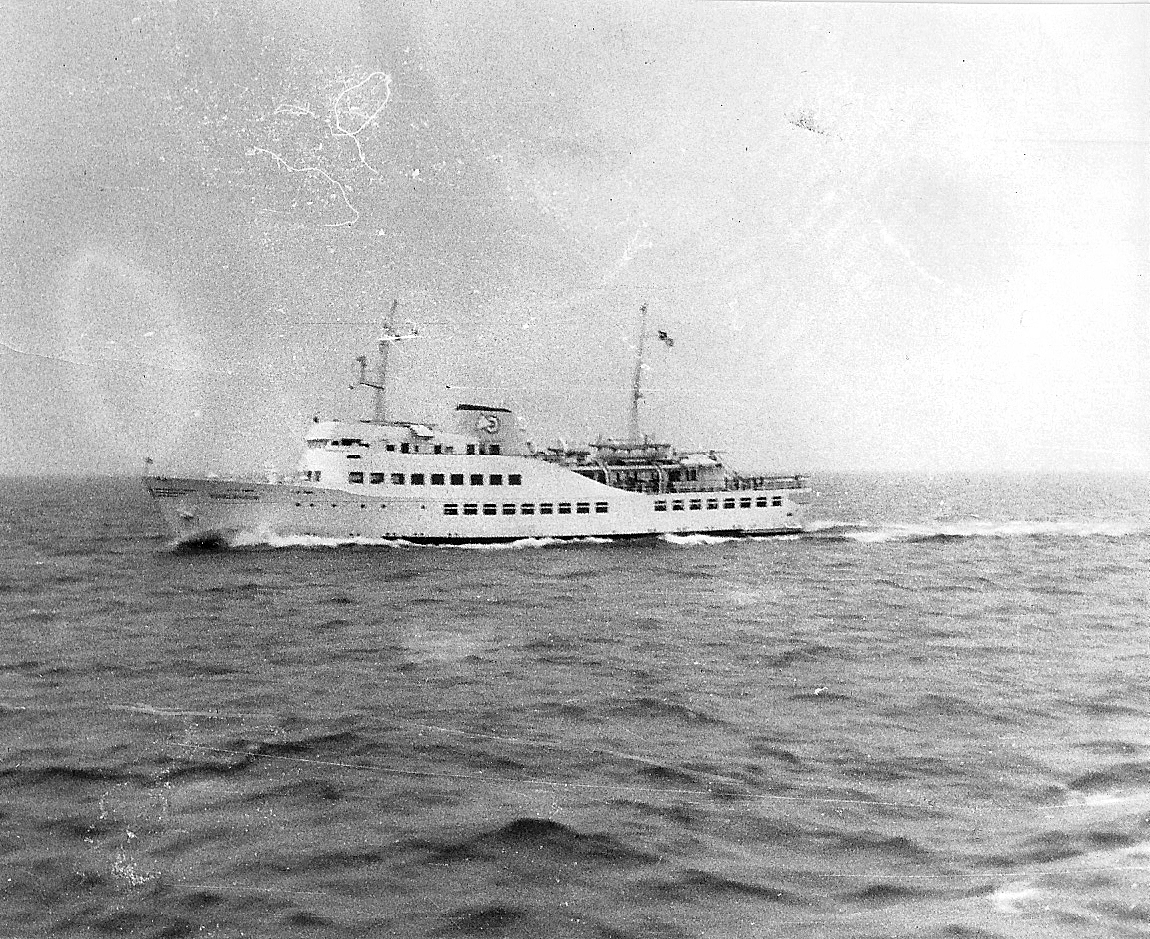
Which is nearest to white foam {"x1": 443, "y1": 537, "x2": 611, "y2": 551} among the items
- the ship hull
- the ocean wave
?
the ship hull

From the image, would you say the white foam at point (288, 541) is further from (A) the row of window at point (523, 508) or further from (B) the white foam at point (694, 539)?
(B) the white foam at point (694, 539)

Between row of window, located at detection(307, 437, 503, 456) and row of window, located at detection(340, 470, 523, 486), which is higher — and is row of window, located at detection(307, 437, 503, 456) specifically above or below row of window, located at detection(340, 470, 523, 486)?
above

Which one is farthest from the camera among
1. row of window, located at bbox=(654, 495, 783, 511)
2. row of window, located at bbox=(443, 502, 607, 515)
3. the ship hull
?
row of window, located at bbox=(654, 495, 783, 511)

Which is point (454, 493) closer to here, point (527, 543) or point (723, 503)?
point (527, 543)

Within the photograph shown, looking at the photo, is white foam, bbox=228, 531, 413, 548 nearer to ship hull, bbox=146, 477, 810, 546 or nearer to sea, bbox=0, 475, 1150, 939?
ship hull, bbox=146, 477, 810, 546

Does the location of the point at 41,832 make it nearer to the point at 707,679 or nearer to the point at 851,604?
the point at 707,679

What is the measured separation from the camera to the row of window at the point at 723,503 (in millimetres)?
37125

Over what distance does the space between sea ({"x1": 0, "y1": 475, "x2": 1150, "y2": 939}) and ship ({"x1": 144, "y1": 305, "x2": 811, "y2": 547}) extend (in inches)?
473

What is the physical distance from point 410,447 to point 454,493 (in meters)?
2.47

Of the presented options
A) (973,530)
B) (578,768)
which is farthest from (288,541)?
(973,530)

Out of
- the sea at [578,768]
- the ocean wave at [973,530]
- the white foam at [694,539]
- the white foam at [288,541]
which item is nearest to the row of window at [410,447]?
the white foam at [288,541]

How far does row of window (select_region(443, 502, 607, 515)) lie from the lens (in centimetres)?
3284

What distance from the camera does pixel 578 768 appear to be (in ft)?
28.9

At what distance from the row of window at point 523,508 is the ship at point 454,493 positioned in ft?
0.15
